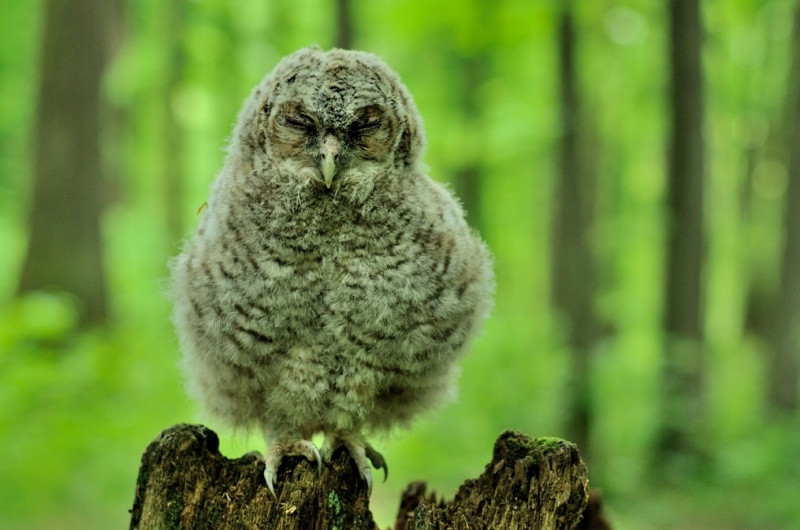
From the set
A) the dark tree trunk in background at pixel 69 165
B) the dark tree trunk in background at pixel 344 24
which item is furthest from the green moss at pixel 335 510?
the dark tree trunk in background at pixel 69 165

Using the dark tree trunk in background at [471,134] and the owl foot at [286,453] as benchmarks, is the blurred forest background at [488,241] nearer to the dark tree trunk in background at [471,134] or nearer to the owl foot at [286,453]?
the dark tree trunk in background at [471,134]

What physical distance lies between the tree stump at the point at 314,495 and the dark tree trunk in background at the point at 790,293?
1060cm

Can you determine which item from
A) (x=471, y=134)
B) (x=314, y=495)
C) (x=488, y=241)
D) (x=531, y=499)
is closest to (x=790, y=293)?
(x=488, y=241)

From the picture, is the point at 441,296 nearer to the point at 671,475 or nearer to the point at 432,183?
the point at 432,183

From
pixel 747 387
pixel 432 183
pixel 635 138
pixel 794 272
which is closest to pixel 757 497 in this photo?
pixel 794 272

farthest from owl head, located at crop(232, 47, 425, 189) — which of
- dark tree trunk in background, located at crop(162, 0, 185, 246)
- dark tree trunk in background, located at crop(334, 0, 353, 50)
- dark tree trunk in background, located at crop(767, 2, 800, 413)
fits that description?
dark tree trunk in background, located at crop(162, 0, 185, 246)

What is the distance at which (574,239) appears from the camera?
9.29m

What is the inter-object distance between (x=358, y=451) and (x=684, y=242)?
715cm

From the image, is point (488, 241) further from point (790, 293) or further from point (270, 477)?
point (270, 477)

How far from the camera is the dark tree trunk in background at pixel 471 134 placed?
42.1 ft

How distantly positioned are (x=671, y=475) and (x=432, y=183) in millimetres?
7450

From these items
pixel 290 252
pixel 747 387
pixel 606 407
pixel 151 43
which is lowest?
pixel 290 252

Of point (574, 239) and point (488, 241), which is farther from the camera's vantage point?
point (488, 241)

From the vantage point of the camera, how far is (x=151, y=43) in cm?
1675
